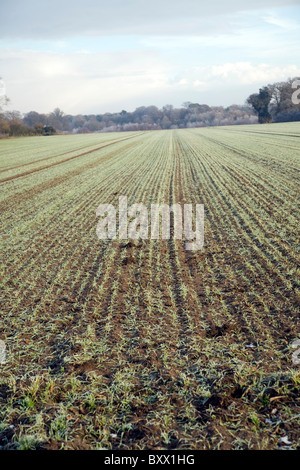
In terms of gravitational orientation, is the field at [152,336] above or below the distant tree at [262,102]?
below

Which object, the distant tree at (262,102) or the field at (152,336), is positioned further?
the distant tree at (262,102)

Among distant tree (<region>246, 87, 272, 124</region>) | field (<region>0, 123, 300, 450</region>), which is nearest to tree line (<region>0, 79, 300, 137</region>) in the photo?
distant tree (<region>246, 87, 272, 124</region>)

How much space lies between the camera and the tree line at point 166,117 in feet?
294

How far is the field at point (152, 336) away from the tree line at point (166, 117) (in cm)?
7620

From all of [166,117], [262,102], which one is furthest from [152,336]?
[166,117]

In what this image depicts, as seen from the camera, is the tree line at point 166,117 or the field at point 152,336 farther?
the tree line at point 166,117

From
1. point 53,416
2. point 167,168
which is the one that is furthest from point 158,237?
point 167,168

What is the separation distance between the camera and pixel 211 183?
18.0m

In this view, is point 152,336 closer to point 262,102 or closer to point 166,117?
point 262,102

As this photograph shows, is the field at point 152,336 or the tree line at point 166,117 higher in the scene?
the tree line at point 166,117

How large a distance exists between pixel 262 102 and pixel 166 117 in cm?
6506

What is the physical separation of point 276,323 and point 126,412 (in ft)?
9.61

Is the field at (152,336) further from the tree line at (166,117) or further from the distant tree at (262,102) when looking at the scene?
the distant tree at (262,102)

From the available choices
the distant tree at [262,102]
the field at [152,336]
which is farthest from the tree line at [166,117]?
the field at [152,336]
